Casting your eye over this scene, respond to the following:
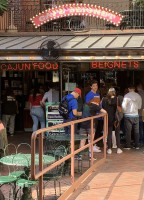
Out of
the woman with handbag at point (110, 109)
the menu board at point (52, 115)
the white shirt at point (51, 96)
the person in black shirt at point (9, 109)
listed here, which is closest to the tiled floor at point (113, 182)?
the woman with handbag at point (110, 109)

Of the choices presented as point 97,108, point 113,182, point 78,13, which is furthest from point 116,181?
point 78,13

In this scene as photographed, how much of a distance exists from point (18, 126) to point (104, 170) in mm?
7720

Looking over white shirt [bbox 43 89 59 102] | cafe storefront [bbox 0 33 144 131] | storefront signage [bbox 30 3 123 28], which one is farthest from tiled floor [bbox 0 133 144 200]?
storefront signage [bbox 30 3 123 28]

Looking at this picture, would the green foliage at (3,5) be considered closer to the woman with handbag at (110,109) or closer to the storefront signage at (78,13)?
the storefront signage at (78,13)

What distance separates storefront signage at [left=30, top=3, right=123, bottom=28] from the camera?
13.5 metres

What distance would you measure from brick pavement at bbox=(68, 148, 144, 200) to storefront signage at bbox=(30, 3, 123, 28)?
4.83 m

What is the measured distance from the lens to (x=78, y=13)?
1373 cm

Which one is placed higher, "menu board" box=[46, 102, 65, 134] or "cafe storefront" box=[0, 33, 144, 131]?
"cafe storefront" box=[0, 33, 144, 131]

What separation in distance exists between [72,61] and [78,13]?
2507mm

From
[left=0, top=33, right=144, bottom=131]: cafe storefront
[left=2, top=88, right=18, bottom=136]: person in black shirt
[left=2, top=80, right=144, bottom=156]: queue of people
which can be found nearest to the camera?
[left=2, top=80, right=144, bottom=156]: queue of people

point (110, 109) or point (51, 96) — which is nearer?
point (110, 109)

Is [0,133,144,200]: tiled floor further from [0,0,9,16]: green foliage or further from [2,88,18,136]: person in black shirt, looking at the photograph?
[0,0,9,16]: green foliage

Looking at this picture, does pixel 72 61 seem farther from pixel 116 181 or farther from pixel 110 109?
pixel 116 181

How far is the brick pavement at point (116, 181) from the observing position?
716cm
